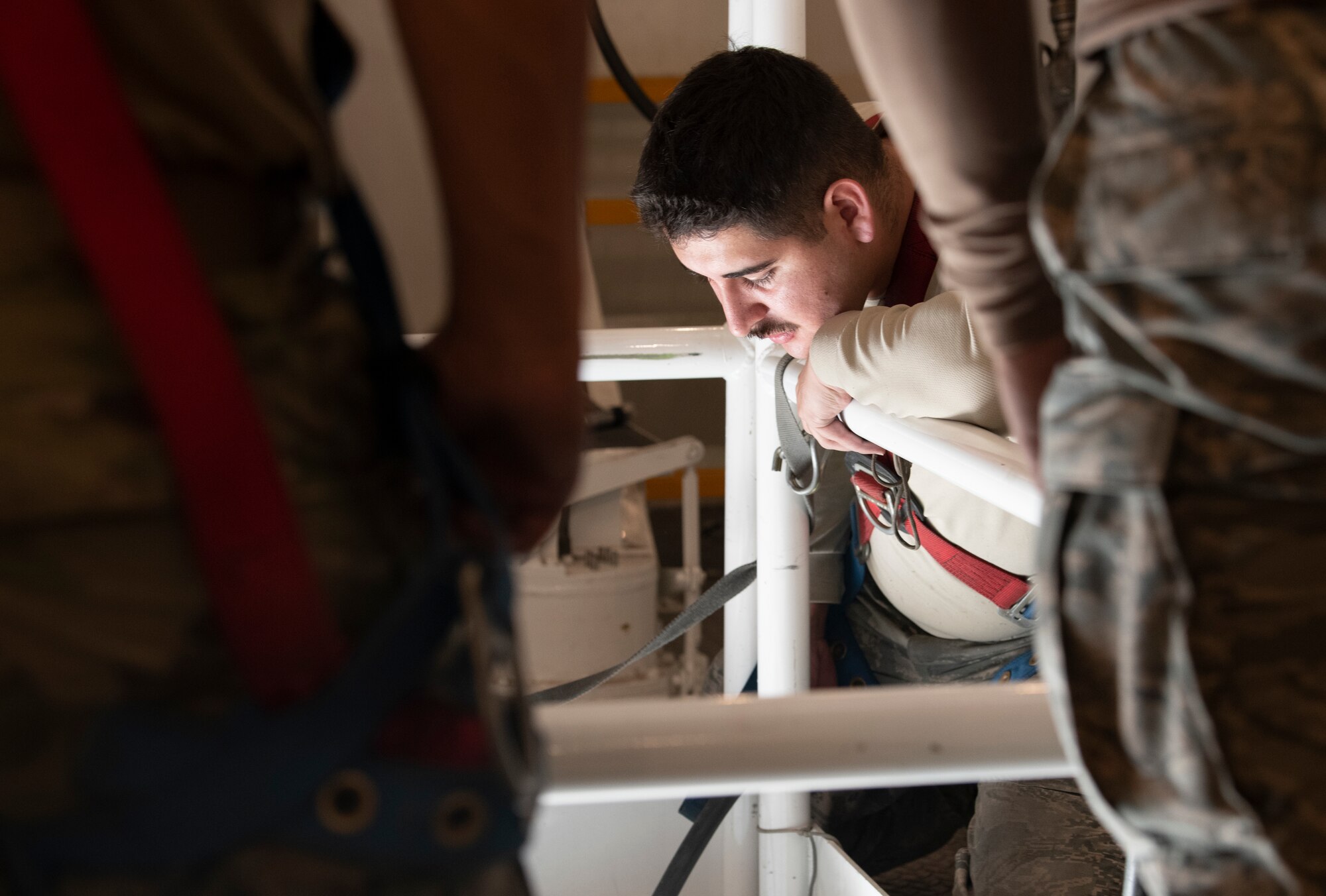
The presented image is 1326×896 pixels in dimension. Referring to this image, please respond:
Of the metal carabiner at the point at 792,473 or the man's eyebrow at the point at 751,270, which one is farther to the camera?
the man's eyebrow at the point at 751,270

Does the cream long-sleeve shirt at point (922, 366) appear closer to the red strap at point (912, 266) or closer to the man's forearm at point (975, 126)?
the man's forearm at point (975, 126)

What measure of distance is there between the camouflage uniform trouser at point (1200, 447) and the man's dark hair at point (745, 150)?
998mm

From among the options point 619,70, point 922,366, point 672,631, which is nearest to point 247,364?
point 922,366

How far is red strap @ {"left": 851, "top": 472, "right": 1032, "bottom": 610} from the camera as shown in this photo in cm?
122

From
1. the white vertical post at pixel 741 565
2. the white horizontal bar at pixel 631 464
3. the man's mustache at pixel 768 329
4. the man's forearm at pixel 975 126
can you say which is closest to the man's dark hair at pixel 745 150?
the man's mustache at pixel 768 329

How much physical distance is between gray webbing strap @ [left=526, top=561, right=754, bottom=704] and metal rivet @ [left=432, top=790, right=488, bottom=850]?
695 mm

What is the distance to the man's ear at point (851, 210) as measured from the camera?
137 cm

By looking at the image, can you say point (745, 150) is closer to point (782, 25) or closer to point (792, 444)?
point (782, 25)

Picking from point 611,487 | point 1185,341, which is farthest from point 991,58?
point 611,487

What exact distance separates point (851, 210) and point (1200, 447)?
1.11m

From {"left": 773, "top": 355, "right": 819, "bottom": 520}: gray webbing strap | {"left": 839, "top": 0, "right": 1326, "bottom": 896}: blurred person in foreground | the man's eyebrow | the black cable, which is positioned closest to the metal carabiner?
{"left": 773, "top": 355, "right": 819, "bottom": 520}: gray webbing strap

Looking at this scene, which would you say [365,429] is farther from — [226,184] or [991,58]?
[991,58]

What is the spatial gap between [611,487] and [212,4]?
1.46 m

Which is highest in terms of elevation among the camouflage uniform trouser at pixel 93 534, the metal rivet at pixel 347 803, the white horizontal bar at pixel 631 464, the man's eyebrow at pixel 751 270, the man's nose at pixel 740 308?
the camouflage uniform trouser at pixel 93 534
